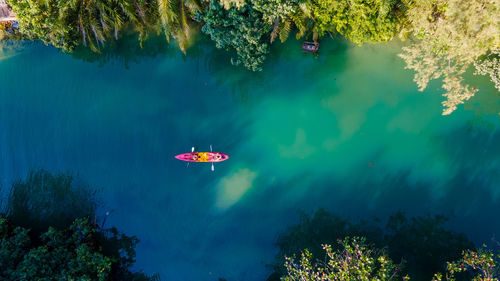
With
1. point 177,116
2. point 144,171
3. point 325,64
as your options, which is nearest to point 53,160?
point 144,171

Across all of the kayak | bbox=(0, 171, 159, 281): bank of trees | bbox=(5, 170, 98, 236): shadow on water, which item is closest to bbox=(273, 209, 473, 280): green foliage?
the kayak

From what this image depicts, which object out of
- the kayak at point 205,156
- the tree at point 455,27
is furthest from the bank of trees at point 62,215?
the tree at point 455,27

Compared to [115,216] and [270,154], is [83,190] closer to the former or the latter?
[115,216]

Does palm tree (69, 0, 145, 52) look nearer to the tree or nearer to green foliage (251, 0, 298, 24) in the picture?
green foliage (251, 0, 298, 24)

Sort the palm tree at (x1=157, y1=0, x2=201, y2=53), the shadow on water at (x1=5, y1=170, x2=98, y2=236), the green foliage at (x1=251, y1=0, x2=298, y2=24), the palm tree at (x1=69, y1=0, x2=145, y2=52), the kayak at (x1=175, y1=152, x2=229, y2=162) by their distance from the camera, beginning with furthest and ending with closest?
the shadow on water at (x1=5, y1=170, x2=98, y2=236) → the kayak at (x1=175, y1=152, x2=229, y2=162) → the palm tree at (x1=69, y1=0, x2=145, y2=52) → the palm tree at (x1=157, y1=0, x2=201, y2=53) → the green foliage at (x1=251, y1=0, x2=298, y2=24)

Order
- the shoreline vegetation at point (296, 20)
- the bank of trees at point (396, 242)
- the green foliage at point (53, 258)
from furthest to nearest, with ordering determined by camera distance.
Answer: the bank of trees at point (396, 242) → the green foliage at point (53, 258) → the shoreline vegetation at point (296, 20)

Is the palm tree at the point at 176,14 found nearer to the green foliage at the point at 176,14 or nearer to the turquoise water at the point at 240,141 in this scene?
the green foliage at the point at 176,14
